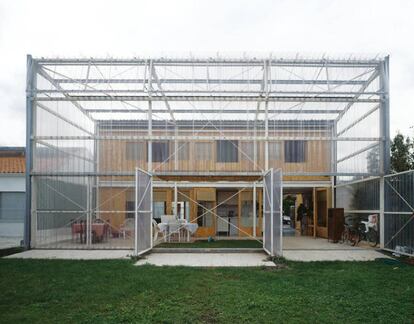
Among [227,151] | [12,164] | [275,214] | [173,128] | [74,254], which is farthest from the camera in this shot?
[12,164]

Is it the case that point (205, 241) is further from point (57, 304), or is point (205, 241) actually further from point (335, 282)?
point (57, 304)

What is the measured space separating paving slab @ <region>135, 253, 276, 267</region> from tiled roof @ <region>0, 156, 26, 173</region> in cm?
1171

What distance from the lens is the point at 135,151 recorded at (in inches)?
637

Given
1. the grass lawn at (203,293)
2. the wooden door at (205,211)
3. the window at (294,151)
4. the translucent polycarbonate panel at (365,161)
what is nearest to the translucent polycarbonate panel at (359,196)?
the translucent polycarbonate panel at (365,161)

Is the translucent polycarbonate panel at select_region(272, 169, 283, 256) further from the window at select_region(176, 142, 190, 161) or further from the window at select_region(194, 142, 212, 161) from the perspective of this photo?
the window at select_region(176, 142, 190, 161)

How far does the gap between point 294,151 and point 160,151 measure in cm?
483

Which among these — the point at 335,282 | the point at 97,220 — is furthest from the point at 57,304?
the point at 97,220

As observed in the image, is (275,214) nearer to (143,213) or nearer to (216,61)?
(143,213)

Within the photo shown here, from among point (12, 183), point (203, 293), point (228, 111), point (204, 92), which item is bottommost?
point (203, 293)

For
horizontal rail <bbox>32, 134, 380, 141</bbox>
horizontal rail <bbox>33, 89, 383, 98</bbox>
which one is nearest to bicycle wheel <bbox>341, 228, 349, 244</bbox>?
horizontal rail <bbox>32, 134, 380, 141</bbox>

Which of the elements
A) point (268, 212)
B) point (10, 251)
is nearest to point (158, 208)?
point (10, 251)

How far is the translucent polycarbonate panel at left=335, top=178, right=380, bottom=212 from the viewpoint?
15.8 m

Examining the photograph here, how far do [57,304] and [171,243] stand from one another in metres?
9.60

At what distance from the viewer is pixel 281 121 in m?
16.4
